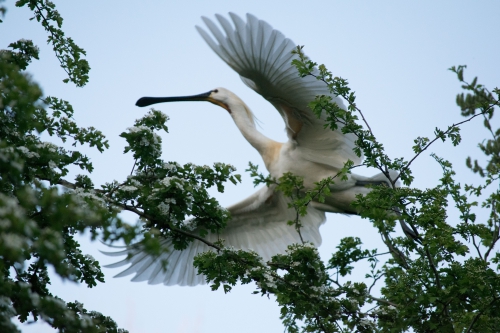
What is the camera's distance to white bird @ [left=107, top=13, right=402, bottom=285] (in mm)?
8016

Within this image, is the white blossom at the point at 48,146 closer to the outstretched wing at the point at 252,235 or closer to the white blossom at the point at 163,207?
the white blossom at the point at 163,207

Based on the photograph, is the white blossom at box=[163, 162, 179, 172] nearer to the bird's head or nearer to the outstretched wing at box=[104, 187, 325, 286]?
the outstretched wing at box=[104, 187, 325, 286]

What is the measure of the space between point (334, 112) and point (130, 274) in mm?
4858

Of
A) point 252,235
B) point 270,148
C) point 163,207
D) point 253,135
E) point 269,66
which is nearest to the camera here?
point 163,207

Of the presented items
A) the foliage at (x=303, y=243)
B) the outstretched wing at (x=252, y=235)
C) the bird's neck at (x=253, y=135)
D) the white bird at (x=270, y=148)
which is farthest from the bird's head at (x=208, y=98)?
the foliage at (x=303, y=243)

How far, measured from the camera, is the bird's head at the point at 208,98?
10.4 m

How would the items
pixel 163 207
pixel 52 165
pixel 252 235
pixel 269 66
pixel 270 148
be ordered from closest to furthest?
pixel 52 165
pixel 163 207
pixel 269 66
pixel 270 148
pixel 252 235

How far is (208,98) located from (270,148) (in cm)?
172

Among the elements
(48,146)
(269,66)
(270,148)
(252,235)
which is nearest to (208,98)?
(270,148)

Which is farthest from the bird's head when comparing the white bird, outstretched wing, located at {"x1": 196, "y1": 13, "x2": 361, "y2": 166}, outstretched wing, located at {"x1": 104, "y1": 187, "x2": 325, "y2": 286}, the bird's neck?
outstretched wing, located at {"x1": 196, "y1": 13, "x2": 361, "y2": 166}

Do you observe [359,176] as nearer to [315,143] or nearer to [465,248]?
[315,143]

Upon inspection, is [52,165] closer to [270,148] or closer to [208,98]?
[270,148]

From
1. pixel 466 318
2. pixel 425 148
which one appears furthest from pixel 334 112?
pixel 466 318

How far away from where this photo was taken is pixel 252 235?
35.2ft
